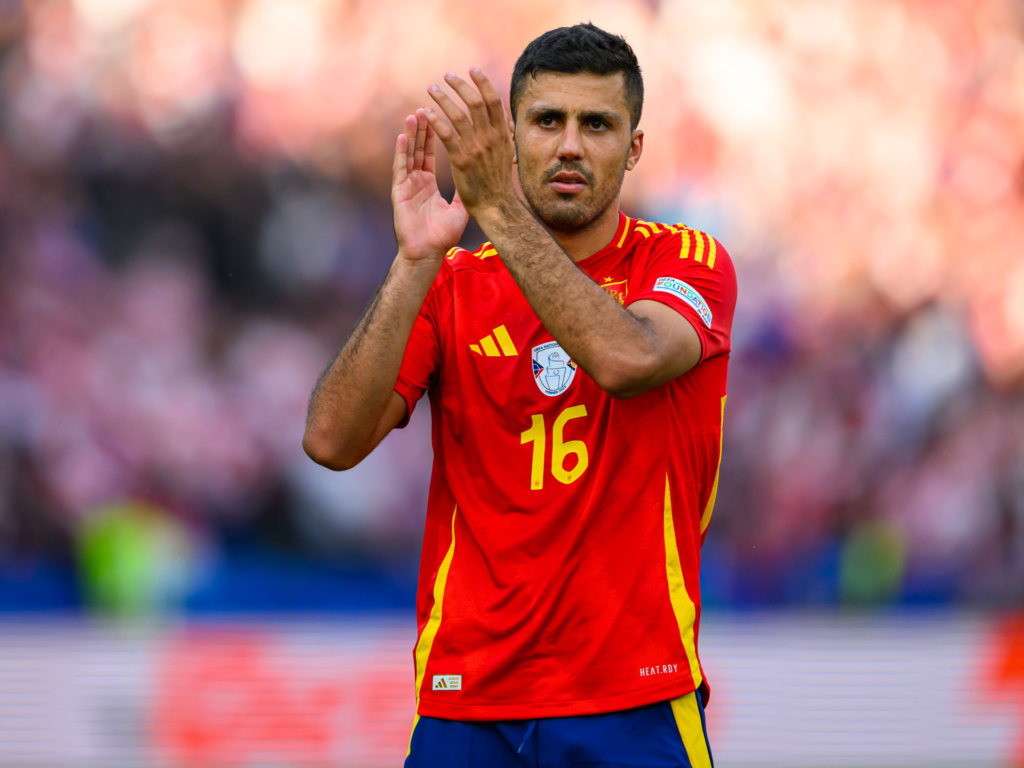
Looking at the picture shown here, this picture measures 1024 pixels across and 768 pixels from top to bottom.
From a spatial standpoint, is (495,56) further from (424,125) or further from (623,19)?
(424,125)

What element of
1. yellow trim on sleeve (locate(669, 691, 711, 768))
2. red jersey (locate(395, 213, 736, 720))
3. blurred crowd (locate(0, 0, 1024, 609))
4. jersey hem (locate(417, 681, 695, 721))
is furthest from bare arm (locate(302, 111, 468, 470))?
blurred crowd (locate(0, 0, 1024, 609))

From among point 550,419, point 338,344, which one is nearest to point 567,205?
point 550,419

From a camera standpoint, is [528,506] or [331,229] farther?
[331,229]

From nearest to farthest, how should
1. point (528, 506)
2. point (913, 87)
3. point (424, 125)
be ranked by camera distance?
point (528, 506) → point (424, 125) → point (913, 87)

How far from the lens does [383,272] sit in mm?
4586

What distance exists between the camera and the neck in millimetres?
2268

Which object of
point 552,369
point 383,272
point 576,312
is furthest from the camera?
point 383,272

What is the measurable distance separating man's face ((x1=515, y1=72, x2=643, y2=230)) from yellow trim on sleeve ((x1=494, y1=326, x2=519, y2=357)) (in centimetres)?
27

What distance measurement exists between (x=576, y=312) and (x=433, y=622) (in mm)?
716

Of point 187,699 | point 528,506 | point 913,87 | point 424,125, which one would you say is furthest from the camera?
point 913,87

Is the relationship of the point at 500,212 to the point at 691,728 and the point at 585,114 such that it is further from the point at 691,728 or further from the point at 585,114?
the point at 691,728

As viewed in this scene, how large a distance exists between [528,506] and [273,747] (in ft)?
9.70

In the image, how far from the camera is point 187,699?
14.5 ft

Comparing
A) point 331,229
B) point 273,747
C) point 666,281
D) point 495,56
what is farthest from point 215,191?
point 666,281
